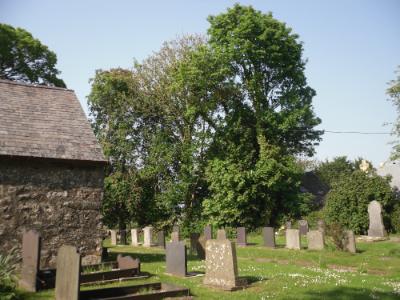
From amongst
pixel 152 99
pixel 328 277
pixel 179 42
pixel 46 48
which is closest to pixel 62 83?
pixel 46 48

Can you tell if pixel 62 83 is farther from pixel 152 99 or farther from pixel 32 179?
pixel 32 179

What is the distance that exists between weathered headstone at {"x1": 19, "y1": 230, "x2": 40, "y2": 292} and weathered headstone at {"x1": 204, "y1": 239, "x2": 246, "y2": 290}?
161 inches

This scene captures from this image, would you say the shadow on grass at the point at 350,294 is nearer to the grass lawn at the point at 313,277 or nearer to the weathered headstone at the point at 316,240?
the grass lawn at the point at 313,277

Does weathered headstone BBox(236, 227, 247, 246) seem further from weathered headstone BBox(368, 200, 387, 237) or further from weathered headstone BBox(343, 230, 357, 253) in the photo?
weathered headstone BBox(368, 200, 387, 237)

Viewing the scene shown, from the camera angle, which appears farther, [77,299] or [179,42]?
[179,42]

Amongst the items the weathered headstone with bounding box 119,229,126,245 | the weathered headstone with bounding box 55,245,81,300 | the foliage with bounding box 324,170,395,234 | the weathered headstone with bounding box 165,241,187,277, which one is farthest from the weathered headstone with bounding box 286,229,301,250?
the weathered headstone with bounding box 119,229,126,245

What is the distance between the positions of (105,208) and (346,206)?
1831 centimetres

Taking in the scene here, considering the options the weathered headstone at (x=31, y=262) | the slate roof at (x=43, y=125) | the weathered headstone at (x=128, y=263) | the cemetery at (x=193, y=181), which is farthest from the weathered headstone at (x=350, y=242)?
the weathered headstone at (x=31, y=262)

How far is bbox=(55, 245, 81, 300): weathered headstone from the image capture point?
7.46 m

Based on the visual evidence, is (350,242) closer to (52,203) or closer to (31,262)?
(52,203)

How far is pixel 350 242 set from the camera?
16.4 m

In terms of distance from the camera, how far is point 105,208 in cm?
3250

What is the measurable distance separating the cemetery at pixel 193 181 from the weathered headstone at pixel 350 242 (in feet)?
0.19

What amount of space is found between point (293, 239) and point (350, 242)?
10.8 ft
